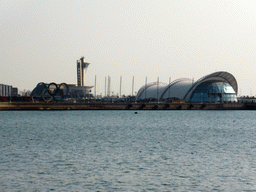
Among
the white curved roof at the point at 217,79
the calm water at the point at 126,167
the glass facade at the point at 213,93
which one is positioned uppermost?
the white curved roof at the point at 217,79

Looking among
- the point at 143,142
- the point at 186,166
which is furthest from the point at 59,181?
the point at 143,142

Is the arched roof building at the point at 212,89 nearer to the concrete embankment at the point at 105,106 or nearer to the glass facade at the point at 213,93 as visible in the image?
the glass facade at the point at 213,93

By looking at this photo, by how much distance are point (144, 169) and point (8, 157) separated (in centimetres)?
1304

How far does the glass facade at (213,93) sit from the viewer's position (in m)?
169

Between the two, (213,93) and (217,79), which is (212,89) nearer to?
(213,93)

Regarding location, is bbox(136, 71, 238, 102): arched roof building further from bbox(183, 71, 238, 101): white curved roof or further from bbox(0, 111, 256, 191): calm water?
bbox(0, 111, 256, 191): calm water

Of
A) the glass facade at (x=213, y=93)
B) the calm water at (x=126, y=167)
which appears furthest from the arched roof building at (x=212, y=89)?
the calm water at (x=126, y=167)

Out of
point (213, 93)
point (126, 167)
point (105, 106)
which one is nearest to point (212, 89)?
point (213, 93)

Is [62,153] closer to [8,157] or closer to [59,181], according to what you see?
[8,157]

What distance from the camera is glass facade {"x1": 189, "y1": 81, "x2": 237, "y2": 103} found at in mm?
169375

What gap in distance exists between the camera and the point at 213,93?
16925 centimetres

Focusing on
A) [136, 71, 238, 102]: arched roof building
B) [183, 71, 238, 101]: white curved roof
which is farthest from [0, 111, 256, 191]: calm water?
[183, 71, 238, 101]: white curved roof

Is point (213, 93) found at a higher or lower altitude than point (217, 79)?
lower

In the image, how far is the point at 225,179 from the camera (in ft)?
84.8
